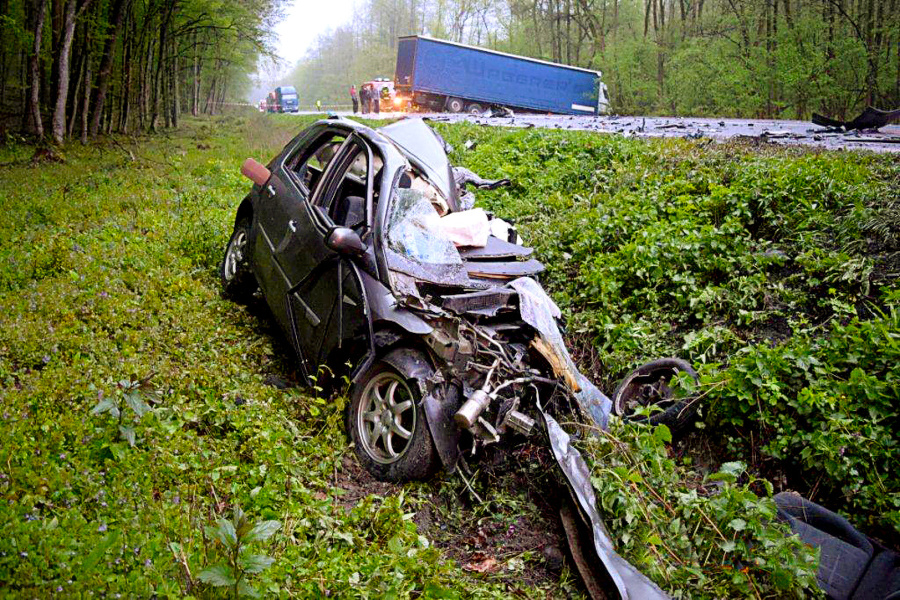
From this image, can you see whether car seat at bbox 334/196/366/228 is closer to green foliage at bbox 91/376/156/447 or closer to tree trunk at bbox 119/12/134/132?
green foliage at bbox 91/376/156/447

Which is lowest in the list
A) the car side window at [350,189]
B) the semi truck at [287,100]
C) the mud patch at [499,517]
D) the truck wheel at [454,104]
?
the mud patch at [499,517]

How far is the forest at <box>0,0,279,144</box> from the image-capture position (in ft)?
51.7

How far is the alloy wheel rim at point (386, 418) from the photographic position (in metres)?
4.42

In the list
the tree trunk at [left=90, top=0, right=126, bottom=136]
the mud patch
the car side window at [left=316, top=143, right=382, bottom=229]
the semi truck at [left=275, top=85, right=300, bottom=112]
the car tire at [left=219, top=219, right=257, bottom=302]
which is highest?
the semi truck at [left=275, top=85, right=300, bottom=112]

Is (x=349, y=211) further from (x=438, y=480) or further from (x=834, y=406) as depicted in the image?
(x=834, y=406)

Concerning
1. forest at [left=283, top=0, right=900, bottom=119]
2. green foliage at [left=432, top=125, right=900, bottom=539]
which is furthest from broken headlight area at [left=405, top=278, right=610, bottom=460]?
forest at [left=283, top=0, right=900, bottom=119]

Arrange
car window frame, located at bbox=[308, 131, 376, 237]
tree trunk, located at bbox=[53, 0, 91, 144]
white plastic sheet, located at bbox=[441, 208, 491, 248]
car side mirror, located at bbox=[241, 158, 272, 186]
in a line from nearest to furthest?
1. car window frame, located at bbox=[308, 131, 376, 237]
2. white plastic sheet, located at bbox=[441, 208, 491, 248]
3. car side mirror, located at bbox=[241, 158, 272, 186]
4. tree trunk, located at bbox=[53, 0, 91, 144]

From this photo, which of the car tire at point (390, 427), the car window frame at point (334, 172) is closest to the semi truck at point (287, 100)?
the car window frame at point (334, 172)

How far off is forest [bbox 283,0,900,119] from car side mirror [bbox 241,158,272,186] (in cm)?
2350

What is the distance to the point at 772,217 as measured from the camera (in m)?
7.52

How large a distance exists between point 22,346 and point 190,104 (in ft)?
187

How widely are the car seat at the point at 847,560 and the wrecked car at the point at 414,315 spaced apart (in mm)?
1249

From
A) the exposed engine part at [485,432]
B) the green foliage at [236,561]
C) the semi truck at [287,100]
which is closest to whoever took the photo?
the green foliage at [236,561]

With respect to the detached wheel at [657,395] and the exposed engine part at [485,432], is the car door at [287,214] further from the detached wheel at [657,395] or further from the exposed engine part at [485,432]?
the detached wheel at [657,395]
